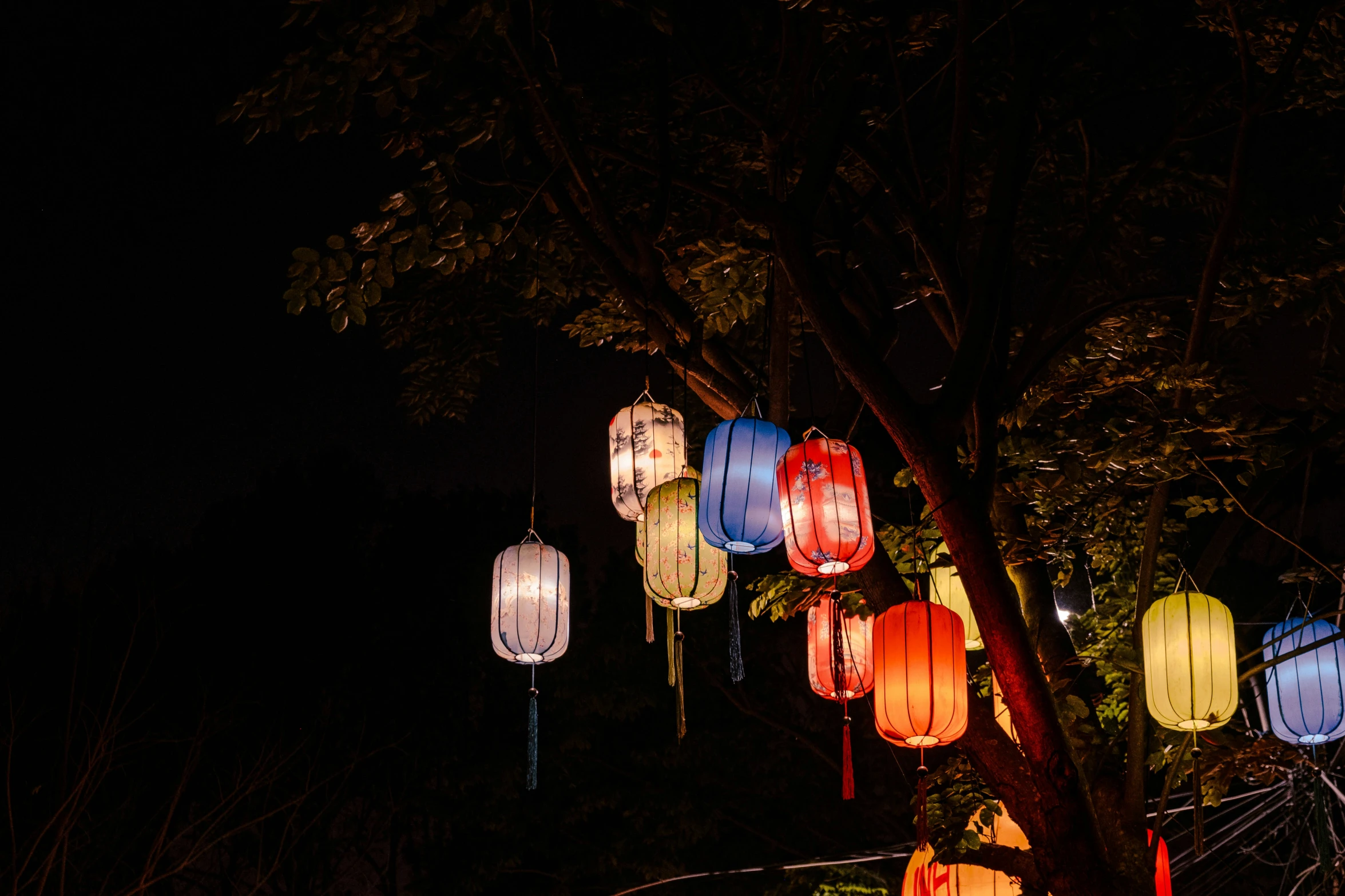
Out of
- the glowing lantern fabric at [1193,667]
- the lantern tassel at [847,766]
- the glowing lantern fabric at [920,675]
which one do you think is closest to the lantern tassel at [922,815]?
the glowing lantern fabric at [920,675]

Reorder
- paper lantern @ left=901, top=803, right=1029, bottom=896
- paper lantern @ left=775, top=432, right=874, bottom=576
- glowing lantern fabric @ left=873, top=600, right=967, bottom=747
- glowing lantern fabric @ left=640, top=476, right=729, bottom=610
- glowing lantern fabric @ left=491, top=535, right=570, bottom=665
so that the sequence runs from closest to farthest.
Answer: paper lantern @ left=775, top=432, right=874, bottom=576 → glowing lantern fabric @ left=873, top=600, right=967, bottom=747 → glowing lantern fabric @ left=640, top=476, right=729, bottom=610 → glowing lantern fabric @ left=491, top=535, right=570, bottom=665 → paper lantern @ left=901, top=803, right=1029, bottom=896

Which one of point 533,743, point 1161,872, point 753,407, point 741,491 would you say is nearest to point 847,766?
point 741,491

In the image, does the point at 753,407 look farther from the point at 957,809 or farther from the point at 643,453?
the point at 957,809

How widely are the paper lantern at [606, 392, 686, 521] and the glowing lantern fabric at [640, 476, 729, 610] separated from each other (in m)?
0.35

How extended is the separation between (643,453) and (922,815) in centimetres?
175

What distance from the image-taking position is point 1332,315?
4691 mm

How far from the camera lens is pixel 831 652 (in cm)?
473

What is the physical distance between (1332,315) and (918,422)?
6.72ft

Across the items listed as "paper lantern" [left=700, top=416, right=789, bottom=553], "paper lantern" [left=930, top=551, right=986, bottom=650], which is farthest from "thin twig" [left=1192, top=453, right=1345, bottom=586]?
"paper lantern" [left=700, top=416, right=789, bottom=553]

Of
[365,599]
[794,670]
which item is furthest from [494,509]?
[794,670]

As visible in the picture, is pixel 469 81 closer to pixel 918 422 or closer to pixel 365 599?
pixel 918 422

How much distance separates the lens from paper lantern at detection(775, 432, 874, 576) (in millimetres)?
3807

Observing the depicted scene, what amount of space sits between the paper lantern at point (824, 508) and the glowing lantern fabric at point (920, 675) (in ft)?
1.14

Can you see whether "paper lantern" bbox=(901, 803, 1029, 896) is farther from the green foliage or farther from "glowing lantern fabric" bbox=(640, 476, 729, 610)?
"glowing lantern fabric" bbox=(640, 476, 729, 610)
